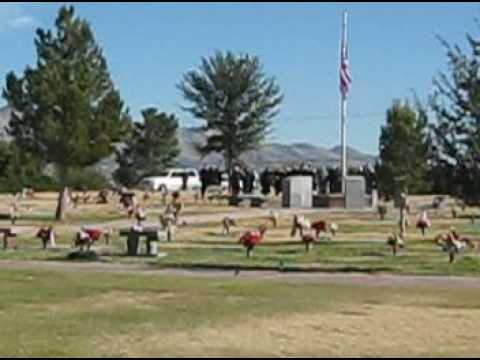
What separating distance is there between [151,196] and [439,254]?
1609 inches

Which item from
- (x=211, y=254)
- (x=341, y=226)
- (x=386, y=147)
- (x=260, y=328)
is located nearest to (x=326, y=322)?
(x=260, y=328)

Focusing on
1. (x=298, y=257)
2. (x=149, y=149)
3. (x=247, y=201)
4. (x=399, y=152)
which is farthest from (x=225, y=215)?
(x=149, y=149)

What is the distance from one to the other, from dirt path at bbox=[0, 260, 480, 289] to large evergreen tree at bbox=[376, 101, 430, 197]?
63.0ft

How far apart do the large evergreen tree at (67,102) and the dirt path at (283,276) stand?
58.6ft

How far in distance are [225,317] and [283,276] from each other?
22.7 feet

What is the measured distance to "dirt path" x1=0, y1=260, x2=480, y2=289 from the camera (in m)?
23.4

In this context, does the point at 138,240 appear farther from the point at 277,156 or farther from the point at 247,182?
the point at 277,156

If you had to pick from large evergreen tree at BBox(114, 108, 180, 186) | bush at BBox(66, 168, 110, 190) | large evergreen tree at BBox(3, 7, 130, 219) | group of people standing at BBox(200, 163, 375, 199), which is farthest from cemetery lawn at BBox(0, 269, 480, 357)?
large evergreen tree at BBox(114, 108, 180, 186)

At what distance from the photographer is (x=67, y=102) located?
147 ft

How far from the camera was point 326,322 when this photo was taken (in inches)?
678

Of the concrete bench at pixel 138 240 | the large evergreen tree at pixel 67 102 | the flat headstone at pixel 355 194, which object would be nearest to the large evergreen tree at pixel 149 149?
A: the flat headstone at pixel 355 194

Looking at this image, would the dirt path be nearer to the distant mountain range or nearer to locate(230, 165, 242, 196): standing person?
locate(230, 165, 242, 196): standing person

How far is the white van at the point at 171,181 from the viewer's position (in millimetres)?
80625

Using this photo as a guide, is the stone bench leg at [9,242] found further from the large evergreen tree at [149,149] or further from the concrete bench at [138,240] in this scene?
the large evergreen tree at [149,149]
